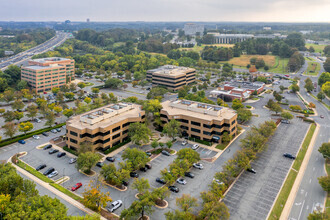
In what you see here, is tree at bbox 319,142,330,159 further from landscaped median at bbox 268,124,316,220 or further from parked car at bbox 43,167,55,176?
parked car at bbox 43,167,55,176

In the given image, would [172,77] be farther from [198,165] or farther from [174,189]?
[174,189]

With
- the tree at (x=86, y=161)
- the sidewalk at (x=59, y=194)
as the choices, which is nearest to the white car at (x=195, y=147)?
the tree at (x=86, y=161)

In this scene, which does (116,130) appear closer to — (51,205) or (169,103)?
(169,103)

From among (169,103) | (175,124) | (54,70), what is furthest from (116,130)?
(54,70)

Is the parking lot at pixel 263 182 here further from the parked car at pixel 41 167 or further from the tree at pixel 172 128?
the parked car at pixel 41 167

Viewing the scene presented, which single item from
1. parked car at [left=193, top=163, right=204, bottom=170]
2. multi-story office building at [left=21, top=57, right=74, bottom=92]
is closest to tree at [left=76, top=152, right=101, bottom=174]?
parked car at [left=193, top=163, right=204, bottom=170]

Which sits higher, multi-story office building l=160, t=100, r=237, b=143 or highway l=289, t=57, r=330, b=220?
multi-story office building l=160, t=100, r=237, b=143
